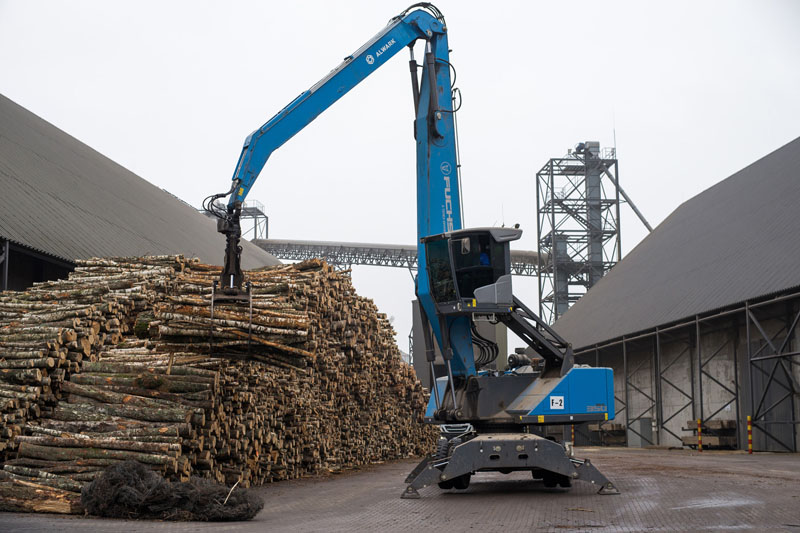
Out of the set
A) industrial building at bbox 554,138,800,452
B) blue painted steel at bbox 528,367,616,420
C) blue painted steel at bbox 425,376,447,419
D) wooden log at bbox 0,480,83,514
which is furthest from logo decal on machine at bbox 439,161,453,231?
industrial building at bbox 554,138,800,452

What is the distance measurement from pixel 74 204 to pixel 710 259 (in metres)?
20.6

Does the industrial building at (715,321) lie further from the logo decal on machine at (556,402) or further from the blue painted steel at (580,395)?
the logo decal on machine at (556,402)

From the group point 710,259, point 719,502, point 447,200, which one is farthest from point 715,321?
point 719,502

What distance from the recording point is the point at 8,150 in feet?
76.9

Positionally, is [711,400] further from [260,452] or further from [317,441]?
[260,452]

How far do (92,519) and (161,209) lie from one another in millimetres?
26522

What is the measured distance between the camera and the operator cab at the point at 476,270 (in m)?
11.9

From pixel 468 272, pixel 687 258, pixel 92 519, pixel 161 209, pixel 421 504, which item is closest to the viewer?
pixel 92 519

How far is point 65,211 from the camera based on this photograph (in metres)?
22.9

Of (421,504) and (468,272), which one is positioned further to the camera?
(468,272)

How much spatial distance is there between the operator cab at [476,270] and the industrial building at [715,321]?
12.5 metres

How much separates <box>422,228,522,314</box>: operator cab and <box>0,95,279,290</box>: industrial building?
11123 millimetres

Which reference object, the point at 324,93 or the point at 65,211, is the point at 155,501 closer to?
the point at 324,93

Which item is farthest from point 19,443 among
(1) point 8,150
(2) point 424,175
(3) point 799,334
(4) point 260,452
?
(3) point 799,334
